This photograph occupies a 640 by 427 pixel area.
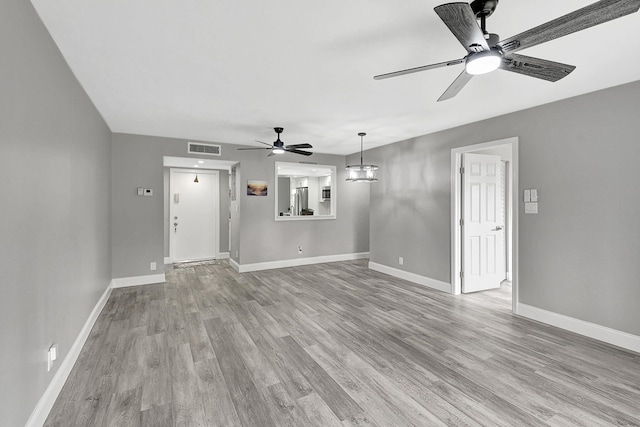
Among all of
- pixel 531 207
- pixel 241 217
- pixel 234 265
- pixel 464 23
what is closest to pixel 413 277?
pixel 531 207

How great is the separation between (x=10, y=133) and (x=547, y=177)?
4.81 m

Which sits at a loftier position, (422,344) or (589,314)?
(589,314)

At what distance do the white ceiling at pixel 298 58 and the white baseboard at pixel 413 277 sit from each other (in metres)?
2.64

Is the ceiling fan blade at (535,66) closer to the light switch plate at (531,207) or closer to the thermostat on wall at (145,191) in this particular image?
the light switch plate at (531,207)

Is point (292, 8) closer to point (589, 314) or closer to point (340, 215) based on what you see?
point (589, 314)

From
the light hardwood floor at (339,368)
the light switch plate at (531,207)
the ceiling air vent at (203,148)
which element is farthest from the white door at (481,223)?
the ceiling air vent at (203,148)

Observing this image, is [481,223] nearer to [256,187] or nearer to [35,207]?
[256,187]

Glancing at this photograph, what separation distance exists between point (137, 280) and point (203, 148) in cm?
267

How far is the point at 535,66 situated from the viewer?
1900mm

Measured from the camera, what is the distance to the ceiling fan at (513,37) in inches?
53.8

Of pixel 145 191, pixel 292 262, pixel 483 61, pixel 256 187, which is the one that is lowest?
pixel 292 262

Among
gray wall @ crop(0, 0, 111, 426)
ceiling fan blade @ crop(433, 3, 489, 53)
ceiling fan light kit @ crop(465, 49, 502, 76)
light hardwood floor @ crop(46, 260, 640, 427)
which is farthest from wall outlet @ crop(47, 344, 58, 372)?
ceiling fan light kit @ crop(465, 49, 502, 76)

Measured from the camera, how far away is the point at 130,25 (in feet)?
6.55

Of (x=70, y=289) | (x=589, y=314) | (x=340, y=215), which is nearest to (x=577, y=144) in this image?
(x=589, y=314)
